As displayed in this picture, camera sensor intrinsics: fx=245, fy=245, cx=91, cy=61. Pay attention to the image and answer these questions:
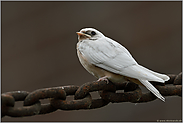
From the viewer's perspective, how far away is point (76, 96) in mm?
1404

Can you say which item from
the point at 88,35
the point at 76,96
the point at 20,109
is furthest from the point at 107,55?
the point at 20,109

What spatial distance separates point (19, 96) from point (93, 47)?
0.79 m

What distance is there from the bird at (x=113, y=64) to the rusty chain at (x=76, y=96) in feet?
0.19

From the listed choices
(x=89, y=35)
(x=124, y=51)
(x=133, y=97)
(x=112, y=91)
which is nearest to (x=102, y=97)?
(x=112, y=91)

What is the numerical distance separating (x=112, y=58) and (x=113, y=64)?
2.6 inches

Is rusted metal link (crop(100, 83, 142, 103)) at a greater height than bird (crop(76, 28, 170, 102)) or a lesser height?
lesser

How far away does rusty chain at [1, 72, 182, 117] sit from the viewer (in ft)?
3.90

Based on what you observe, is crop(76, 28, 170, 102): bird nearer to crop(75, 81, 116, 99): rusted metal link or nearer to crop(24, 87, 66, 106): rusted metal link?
crop(75, 81, 116, 99): rusted metal link

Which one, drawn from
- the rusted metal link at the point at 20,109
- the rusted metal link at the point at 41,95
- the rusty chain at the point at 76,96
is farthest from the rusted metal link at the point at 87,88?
the rusted metal link at the point at 20,109

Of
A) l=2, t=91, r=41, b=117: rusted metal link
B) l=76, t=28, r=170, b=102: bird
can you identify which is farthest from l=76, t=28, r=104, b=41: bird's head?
l=2, t=91, r=41, b=117: rusted metal link

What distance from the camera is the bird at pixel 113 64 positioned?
1632mm

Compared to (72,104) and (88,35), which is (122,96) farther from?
→ (88,35)

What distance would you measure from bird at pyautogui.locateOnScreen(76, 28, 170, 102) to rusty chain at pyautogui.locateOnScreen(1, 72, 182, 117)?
0.06 metres

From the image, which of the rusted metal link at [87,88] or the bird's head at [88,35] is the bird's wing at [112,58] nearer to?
the bird's head at [88,35]
